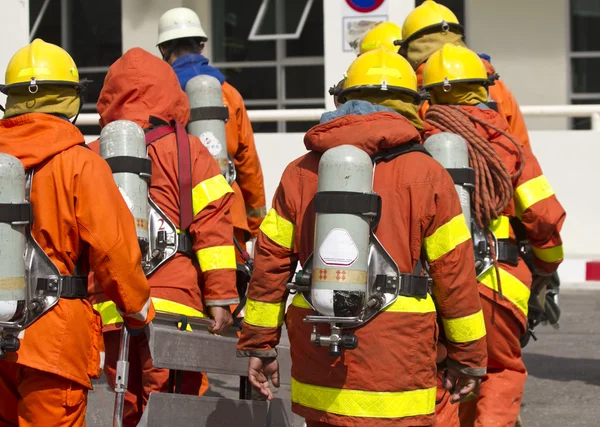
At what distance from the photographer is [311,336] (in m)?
4.05

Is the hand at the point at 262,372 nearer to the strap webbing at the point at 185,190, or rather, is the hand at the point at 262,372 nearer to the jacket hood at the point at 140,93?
the strap webbing at the point at 185,190

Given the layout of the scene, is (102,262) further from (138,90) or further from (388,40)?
(388,40)

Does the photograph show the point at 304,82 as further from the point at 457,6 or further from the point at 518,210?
the point at 518,210

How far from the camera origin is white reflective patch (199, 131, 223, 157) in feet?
21.1

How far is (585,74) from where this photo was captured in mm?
14797

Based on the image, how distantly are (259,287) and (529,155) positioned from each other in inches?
66.2

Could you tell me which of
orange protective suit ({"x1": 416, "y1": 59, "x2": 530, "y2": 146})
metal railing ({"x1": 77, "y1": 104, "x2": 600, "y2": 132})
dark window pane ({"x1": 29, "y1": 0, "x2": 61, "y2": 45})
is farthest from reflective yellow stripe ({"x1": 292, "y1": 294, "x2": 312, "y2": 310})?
dark window pane ({"x1": 29, "y1": 0, "x2": 61, "y2": 45})

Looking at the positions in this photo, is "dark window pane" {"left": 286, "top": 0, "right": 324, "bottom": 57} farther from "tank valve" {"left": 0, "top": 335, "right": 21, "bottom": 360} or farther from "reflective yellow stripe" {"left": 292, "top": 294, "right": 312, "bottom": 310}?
"tank valve" {"left": 0, "top": 335, "right": 21, "bottom": 360}

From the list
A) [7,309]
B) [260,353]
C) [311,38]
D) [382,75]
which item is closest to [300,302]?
[260,353]

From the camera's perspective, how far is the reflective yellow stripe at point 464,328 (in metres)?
4.19

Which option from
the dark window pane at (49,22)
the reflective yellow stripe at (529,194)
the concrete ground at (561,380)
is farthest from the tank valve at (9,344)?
the dark window pane at (49,22)

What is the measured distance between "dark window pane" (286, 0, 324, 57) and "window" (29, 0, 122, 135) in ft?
7.53

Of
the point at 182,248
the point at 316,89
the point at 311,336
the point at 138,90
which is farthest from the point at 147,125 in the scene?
the point at 316,89

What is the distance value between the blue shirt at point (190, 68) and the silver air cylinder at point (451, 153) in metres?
2.24
